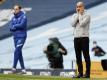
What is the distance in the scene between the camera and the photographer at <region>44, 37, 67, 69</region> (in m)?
15.4

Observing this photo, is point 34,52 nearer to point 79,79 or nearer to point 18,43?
point 18,43

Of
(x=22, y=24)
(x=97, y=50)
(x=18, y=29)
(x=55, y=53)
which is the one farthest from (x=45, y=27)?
(x=22, y=24)

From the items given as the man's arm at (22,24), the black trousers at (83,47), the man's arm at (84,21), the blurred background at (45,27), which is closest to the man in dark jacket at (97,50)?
the blurred background at (45,27)

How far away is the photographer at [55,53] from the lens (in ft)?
50.5

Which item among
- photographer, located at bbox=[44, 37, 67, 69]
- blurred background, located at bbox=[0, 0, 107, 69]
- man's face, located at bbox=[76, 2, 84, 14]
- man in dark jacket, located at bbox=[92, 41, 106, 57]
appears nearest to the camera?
man's face, located at bbox=[76, 2, 84, 14]

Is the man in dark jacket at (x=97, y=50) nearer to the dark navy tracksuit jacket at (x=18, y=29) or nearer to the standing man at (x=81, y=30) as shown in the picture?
the dark navy tracksuit jacket at (x=18, y=29)

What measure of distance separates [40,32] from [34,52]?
0.80 m

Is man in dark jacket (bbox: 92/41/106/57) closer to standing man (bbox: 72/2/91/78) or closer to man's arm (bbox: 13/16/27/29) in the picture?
man's arm (bbox: 13/16/27/29)

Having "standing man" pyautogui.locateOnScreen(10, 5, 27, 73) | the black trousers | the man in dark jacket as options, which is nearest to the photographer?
the man in dark jacket

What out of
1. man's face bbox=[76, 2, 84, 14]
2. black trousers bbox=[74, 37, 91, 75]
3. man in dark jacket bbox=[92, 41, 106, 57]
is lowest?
black trousers bbox=[74, 37, 91, 75]

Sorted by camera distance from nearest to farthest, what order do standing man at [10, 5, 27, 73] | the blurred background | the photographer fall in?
standing man at [10, 5, 27, 73] → the photographer → the blurred background

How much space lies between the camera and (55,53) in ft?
50.5

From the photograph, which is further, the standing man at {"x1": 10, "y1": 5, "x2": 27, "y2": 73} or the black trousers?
the standing man at {"x1": 10, "y1": 5, "x2": 27, "y2": 73}

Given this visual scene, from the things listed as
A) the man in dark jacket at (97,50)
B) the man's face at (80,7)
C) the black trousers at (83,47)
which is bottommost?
the black trousers at (83,47)
